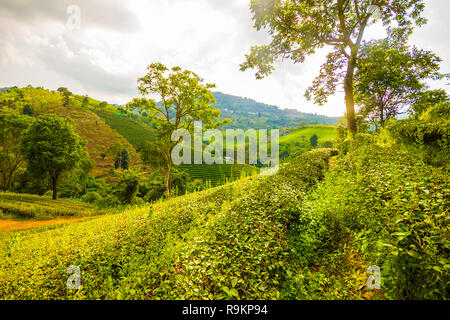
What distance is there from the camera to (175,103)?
23844 mm

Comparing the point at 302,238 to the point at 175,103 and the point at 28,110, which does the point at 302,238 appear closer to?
the point at 175,103

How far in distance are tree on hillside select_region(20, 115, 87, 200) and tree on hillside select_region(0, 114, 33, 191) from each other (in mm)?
6268

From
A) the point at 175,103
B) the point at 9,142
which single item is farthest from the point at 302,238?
the point at 9,142

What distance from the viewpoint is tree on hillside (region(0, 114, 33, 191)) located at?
29.0 m

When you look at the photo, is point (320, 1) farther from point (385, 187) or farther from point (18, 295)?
point (18, 295)

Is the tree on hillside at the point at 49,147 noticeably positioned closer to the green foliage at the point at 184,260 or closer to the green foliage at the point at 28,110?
the green foliage at the point at 184,260

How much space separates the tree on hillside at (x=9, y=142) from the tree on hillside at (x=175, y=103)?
2288 cm

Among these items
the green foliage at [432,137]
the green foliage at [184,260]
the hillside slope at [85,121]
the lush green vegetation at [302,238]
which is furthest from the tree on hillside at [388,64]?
the hillside slope at [85,121]

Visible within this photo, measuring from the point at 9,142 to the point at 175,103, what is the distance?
31.3 m

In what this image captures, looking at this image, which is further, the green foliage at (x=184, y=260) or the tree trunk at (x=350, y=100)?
the tree trunk at (x=350, y=100)

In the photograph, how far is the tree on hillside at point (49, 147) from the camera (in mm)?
23688

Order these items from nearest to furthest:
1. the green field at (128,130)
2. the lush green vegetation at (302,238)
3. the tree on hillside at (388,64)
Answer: the lush green vegetation at (302,238), the tree on hillside at (388,64), the green field at (128,130)

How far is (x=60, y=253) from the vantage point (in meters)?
4.91

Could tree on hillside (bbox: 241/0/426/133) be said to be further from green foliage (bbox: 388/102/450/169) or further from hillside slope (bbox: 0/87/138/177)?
hillside slope (bbox: 0/87/138/177)
